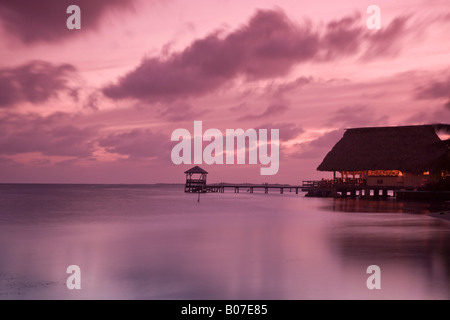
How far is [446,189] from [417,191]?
3.35 meters

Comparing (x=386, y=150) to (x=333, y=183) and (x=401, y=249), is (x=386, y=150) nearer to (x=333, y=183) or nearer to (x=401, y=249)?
(x=333, y=183)

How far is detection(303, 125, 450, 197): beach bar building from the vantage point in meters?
47.7

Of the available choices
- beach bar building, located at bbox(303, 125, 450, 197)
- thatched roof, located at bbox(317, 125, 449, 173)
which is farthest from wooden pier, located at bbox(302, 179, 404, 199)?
thatched roof, located at bbox(317, 125, 449, 173)

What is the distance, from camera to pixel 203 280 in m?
10.8

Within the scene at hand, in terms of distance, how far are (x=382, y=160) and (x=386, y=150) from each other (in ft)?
7.41

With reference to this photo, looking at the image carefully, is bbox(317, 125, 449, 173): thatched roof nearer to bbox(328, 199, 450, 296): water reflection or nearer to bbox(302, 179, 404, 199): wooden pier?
bbox(302, 179, 404, 199): wooden pier

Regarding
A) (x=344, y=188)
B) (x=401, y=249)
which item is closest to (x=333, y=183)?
(x=344, y=188)

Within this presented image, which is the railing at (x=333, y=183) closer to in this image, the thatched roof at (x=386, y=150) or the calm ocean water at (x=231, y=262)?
the thatched roof at (x=386, y=150)

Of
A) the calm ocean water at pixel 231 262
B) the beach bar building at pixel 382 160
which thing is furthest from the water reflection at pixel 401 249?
the beach bar building at pixel 382 160

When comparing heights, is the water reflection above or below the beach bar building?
below

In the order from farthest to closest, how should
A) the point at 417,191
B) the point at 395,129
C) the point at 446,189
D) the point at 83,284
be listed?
the point at 395,129 < the point at 417,191 < the point at 446,189 < the point at 83,284

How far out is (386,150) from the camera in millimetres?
51000
